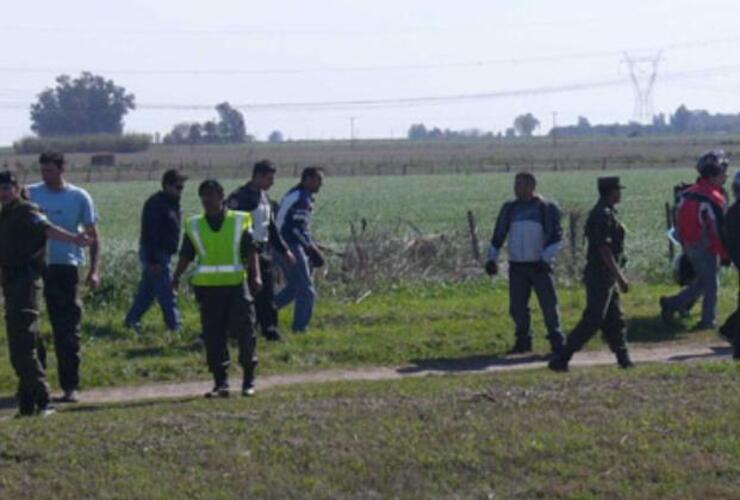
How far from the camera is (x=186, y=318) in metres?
17.7

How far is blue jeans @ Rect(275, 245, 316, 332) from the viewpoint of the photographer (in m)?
16.6

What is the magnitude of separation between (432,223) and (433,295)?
20999mm

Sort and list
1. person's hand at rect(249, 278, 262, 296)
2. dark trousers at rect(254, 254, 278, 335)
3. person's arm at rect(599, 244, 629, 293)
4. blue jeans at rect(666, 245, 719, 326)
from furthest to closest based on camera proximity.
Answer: blue jeans at rect(666, 245, 719, 326)
dark trousers at rect(254, 254, 278, 335)
person's arm at rect(599, 244, 629, 293)
person's hand at rect(249, 278, 262, 296)

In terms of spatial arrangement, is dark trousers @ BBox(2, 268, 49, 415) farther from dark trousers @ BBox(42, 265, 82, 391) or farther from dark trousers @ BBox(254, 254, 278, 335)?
dark trousers @ BBox(254, 254, 278, 335)

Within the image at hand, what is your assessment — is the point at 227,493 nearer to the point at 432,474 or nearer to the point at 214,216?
the point at 432,474

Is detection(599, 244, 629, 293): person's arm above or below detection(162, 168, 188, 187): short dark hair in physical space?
below

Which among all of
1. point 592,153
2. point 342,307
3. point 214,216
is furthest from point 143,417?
point 592,153

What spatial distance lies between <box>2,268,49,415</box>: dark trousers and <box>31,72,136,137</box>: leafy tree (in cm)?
10114

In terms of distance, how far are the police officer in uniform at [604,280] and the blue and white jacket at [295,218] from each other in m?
3.18

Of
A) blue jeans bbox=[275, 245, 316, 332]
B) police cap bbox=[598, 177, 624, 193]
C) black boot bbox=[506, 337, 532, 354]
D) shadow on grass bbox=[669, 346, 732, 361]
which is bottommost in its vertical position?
shadow on grass bbox=[669, 346, 732, 361]

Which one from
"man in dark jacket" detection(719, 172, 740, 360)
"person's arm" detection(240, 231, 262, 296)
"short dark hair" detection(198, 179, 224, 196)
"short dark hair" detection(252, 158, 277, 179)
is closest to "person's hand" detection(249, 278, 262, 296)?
"person's arm" detection(240, 231, 262, 296)

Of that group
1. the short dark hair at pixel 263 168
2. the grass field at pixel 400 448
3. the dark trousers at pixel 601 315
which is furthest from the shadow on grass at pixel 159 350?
the grass field at pixel 400 448

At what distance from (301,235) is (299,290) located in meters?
0.64

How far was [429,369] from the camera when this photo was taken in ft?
51.1
